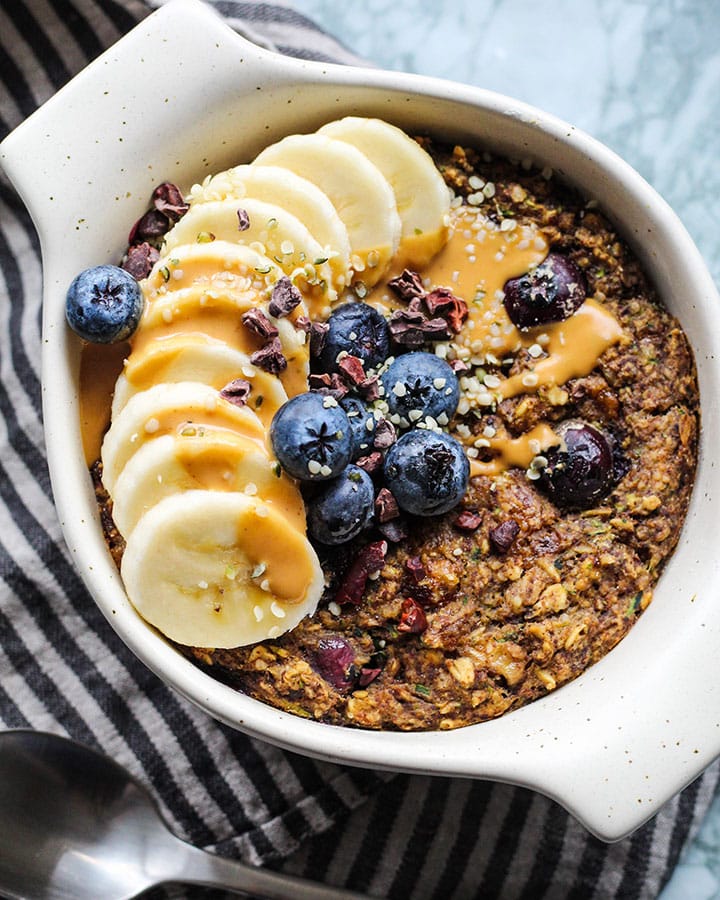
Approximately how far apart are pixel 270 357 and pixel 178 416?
0.81 feet

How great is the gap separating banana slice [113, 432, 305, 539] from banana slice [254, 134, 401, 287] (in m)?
0.55

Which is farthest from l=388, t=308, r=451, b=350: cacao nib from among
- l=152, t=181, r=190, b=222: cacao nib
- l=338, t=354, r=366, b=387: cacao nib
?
l=152, t=181, r=190, b=222: cacao nib

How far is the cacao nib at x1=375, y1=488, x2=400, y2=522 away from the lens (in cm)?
246

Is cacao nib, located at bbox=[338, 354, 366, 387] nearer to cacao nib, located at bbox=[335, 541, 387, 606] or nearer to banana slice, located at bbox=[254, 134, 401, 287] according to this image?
banana slice, located at bbox=[254, 134, 401, 287]

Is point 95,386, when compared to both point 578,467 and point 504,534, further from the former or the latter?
point 578,467

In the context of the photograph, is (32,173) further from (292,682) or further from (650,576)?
(650,576)

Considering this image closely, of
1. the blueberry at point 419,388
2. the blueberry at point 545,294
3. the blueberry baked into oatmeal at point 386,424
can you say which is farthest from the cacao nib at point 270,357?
the blueberry at point 545,294

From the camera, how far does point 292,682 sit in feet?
8.13

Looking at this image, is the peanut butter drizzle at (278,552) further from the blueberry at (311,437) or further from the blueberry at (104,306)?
the blueberry at (104,306)

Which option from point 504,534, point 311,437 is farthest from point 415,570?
point 311,437

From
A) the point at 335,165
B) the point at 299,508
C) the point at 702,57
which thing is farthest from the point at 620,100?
the point at 299,508

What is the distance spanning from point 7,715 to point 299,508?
1327 mm

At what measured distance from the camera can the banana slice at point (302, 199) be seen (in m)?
2.48

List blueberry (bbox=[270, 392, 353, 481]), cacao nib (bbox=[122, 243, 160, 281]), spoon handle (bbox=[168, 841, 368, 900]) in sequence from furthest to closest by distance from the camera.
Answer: spoon handle (bbox=[168, 841, 368, 900]) < cacao nib (bbox=[122, 243, 160, 281]) < blueberry (bbox=[270, 392, 353, 481])
